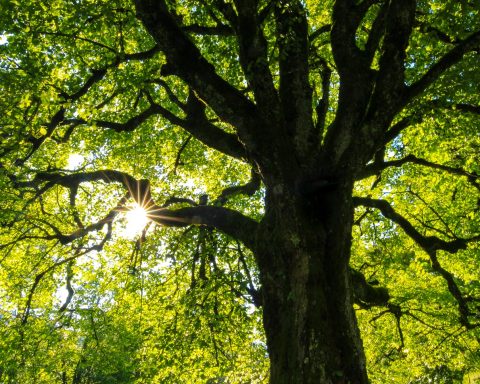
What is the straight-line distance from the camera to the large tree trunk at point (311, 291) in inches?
188

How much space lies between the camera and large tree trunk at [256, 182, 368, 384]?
4770 millimetres

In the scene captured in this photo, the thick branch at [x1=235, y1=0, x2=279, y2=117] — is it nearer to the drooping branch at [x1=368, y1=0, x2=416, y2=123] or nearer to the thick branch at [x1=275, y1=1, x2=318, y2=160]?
the thick branch at [x1=275, y1=1, x2=318, y2=160]

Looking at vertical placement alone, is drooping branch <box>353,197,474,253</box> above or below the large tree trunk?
above

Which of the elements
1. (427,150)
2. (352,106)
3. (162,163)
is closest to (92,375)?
(162,163)

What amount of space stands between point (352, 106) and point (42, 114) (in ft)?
26.8

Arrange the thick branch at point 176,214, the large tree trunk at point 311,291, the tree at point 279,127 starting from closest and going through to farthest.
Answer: the large tree trunk at point 311,291 → the tree at point 279,127 → the thick branch at point 176,214

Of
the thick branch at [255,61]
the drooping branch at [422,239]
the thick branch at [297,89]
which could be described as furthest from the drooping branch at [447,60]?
the drooping branch at [422,239]

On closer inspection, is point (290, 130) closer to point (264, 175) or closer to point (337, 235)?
point (264, 175)

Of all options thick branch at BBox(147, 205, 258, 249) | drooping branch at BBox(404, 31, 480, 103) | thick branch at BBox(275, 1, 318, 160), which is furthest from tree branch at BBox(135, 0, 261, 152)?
drooping branch at BBox(404, 31, 480, 103)

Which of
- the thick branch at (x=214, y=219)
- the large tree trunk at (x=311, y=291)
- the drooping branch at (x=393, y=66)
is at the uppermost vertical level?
the drooping branch at (x=393, y=66)

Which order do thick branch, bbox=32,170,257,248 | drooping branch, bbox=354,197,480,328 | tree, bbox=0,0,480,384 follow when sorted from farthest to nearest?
drooping branch, bbox=354,197,480,328 → thick branch, bbox=32,170,257,248 → tree, bbox=0,0,480,384

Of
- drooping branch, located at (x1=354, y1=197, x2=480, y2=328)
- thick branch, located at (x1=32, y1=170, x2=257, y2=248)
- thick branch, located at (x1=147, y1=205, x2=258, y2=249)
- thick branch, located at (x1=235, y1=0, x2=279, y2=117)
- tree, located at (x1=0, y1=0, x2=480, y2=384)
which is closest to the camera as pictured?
tree, located at (x1=0, y1=0, x2=480, y2=384)

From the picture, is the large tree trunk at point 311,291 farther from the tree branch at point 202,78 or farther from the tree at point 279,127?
the tree branch at point 202,78

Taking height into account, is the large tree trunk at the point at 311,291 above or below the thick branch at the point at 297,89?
below
